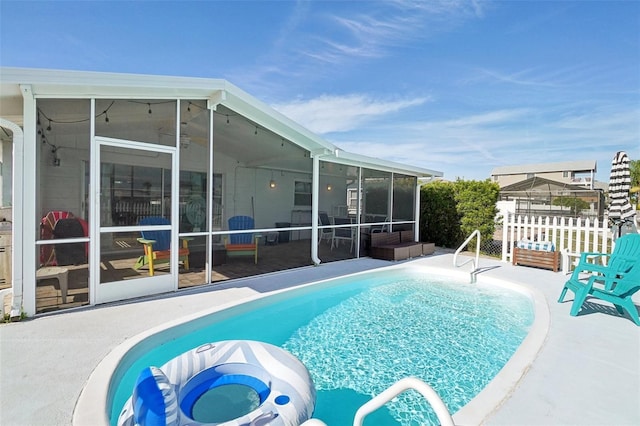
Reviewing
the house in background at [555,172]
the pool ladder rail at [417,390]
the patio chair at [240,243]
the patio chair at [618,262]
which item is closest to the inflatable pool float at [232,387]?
the pool ladder rail at [417,390]

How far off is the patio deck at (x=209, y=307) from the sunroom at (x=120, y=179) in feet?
1.84

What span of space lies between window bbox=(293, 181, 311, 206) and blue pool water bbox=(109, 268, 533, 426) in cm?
437

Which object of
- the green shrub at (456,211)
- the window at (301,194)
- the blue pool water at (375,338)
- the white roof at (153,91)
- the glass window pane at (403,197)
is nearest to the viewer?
the blue pool water at (375,338)

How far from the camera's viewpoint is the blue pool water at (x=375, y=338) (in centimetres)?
291

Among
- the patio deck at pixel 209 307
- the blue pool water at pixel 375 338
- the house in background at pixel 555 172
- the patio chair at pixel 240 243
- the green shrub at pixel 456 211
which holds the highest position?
the house in background at pixel 555 172

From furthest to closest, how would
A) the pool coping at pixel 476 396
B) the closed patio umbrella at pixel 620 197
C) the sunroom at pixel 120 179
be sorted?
the closed patio umbrella at pixel 620 197 < the sunroom at pixel 120 179 < the pool coping at pixel 476 396

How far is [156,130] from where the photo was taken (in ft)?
16.3

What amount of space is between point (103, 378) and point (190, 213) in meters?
3.17

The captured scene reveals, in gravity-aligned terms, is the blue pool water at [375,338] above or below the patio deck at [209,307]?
below

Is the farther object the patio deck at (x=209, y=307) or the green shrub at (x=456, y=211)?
the green shrub at (x=456, y=211)

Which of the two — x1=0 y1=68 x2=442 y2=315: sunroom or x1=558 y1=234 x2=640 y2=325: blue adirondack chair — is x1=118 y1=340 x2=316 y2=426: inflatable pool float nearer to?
x1=0 y1=68 x2=442 y2=315: sunroom

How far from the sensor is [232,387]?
2.80m

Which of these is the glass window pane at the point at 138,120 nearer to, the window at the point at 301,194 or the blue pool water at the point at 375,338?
the blue pool water at the point at 375,338

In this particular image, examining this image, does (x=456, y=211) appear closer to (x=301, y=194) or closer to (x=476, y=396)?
(x=301, y=194)
